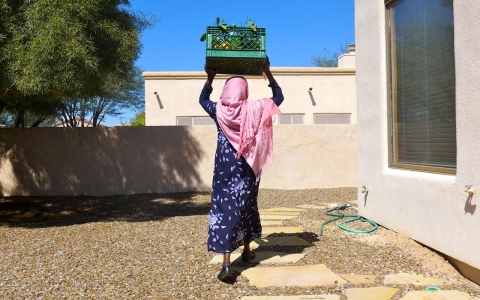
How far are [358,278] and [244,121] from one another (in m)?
1.55

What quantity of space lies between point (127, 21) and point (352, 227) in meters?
5.39

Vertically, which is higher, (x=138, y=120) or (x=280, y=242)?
(x=138, y=120)

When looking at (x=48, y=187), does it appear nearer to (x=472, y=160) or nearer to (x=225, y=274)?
(x=225, y=274)

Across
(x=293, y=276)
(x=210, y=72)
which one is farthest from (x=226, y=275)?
(x=210, y=72)

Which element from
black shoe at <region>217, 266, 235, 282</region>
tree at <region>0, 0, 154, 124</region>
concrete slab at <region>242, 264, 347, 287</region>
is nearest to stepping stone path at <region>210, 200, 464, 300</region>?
concrete slab at <region>242, 264, 347, 287</region>

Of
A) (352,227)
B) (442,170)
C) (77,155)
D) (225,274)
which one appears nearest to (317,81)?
(77,155)

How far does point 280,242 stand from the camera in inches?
212

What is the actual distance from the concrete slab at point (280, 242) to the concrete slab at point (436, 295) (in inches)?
65.2

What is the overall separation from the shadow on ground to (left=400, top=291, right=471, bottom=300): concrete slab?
4786 millimetres

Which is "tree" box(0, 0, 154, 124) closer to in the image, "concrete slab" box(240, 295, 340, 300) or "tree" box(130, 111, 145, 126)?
"concrete slab" box(240, 295, 340, 300)

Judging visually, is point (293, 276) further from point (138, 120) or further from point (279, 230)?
point (138, 120)

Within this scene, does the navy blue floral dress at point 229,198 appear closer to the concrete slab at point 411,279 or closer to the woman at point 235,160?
the woman at point 235,160

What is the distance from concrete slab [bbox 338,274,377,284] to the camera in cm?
397

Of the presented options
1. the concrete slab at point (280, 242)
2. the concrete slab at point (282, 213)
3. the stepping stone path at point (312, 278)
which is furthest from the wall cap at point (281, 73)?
the stepping stone path at point (312, 278)
